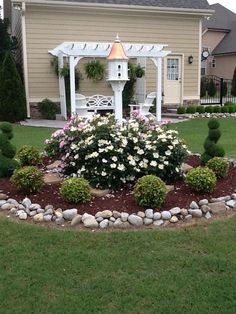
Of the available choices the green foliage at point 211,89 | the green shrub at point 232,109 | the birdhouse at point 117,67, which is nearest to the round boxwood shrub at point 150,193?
the birdhouse at point 117,67

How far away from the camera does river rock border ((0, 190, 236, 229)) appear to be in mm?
4000

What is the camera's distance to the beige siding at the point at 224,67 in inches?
1244

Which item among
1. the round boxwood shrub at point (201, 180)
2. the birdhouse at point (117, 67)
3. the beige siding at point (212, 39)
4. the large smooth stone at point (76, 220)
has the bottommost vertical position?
the large smooth stone at point (76, 220)

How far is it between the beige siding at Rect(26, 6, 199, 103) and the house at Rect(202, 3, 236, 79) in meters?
16.7

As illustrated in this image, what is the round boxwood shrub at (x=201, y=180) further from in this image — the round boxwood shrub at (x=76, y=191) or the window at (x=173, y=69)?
the window at (x=173, y=69)

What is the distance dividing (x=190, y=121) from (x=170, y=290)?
35.9 feet

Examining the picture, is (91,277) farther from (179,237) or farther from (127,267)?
(179,237)

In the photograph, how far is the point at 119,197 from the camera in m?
4.62

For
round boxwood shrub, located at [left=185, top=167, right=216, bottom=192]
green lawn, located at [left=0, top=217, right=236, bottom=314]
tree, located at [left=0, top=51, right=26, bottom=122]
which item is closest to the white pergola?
tree, located at [left=0, top=51, right=26, bottom=122]

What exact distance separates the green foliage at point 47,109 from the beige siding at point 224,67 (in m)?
20.6

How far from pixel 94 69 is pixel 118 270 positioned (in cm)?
1192

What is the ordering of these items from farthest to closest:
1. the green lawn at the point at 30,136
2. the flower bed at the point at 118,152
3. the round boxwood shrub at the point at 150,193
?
the green lawn at the point at 30,136 < the flower bed at the point at 118,152 < the round boxwood shrub at the point at 150,193

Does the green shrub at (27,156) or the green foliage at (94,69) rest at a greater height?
the green foliage at (94,69)

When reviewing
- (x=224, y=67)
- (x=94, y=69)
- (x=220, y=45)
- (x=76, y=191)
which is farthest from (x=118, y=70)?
(x=220, y=45)
